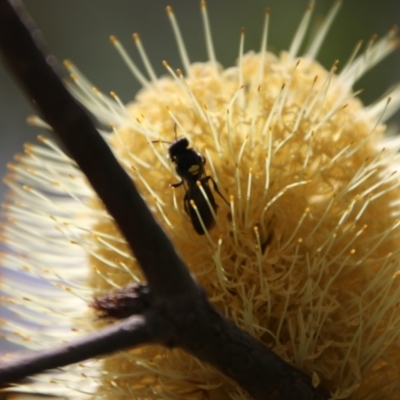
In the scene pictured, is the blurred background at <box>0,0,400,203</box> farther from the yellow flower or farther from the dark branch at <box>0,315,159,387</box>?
the dark branch at <box>0,315,159,387</box>

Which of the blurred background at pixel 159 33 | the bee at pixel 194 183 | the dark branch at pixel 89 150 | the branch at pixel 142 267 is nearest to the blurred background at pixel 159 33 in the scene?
the blurred background at pixel 159 33

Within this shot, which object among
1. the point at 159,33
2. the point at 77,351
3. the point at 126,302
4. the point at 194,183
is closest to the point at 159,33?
the point at 159,33

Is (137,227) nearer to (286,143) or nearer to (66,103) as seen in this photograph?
(66,103)

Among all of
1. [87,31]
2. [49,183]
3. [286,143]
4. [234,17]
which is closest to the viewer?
[286,143]

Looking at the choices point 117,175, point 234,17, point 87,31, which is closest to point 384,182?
point 117,175

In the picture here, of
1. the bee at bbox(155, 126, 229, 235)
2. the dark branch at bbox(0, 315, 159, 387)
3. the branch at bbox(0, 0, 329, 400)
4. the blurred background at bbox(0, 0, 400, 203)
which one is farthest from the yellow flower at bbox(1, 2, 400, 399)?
the blurred background at bbox(0, 0, 400, 203)

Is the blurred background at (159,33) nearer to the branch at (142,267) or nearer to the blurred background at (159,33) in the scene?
the blurred background at (159,33)
